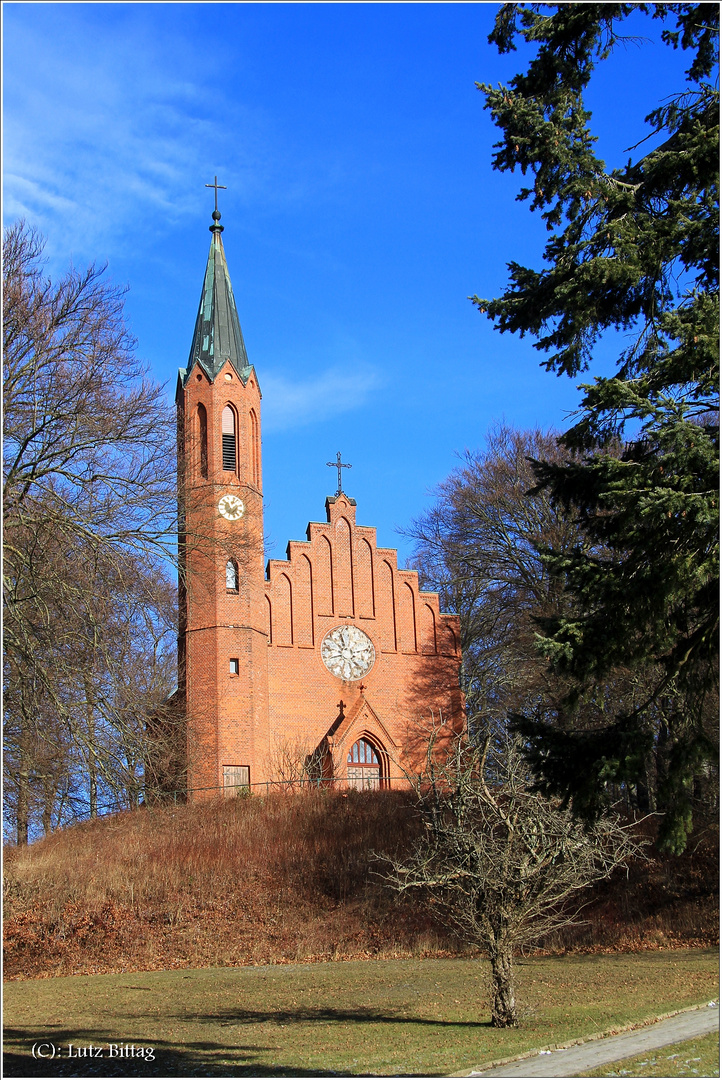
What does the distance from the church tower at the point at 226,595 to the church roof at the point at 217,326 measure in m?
0.05

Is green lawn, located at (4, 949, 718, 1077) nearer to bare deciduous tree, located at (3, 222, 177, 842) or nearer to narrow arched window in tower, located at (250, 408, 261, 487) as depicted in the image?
bare deciduous tree, located at (3, 222, 177, 842)

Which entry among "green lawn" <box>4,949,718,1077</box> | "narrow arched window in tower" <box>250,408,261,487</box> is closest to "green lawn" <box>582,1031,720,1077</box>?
"green lawn" <box>4,949,718,1077</box>

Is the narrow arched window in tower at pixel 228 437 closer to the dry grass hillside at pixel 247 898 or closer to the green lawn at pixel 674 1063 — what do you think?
the dry grass hillside at pixel 247 898

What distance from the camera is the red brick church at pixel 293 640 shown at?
35.8m

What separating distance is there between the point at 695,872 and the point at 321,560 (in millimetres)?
18440

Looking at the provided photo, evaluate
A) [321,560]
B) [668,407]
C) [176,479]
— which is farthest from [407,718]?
[668,407]

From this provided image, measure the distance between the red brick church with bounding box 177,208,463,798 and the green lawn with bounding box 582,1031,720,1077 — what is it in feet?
78.2

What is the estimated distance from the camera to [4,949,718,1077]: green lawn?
11875 mm

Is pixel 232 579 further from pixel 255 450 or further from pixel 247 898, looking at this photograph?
pixel 247 898

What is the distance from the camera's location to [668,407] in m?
9.16

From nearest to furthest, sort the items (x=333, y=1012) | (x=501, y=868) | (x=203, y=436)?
(x=501, y=868) < (x=333, y=1012) < (x=203, y=436)

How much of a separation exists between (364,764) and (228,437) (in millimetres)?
12792

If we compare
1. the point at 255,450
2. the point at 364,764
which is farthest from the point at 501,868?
the point at 255,450

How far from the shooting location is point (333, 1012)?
15938 millimetres
